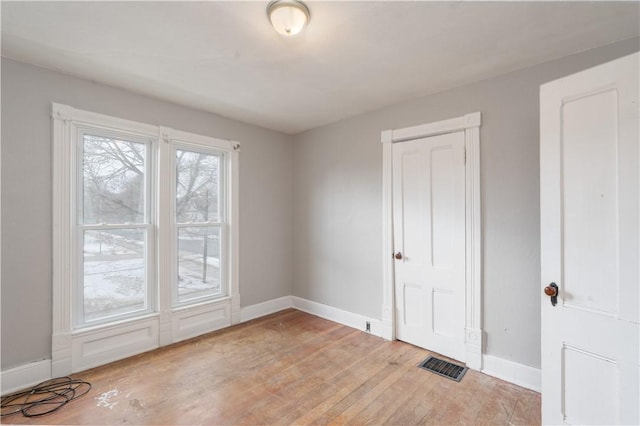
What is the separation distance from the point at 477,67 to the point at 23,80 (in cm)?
367

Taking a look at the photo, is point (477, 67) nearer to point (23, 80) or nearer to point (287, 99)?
point (287, 99)

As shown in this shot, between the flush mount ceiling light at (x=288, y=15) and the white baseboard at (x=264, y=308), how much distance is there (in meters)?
3.22

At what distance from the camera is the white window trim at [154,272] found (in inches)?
97.7

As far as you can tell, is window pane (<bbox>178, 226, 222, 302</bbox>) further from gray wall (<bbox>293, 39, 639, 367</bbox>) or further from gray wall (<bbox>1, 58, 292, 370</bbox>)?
gray wall (<bbox>293, 39, 639, 367</bbox>)

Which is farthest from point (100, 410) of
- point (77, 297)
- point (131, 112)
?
point (131, 112)

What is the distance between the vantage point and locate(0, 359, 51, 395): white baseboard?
7.35ft

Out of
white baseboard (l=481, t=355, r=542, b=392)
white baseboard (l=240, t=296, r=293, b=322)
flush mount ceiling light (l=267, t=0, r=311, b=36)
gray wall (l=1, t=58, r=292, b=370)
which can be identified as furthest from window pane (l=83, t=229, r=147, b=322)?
white baseboard (l=481, t=355, r=542, b=392)

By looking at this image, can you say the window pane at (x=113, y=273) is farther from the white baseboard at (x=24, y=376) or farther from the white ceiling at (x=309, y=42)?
the white ceiling at (x=309, y=42)

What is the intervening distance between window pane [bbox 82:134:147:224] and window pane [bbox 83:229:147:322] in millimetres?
168

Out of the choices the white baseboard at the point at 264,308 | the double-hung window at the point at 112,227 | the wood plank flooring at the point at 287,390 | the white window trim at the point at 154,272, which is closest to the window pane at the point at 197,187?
the white window trim at the point at 154,272

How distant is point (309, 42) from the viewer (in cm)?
205

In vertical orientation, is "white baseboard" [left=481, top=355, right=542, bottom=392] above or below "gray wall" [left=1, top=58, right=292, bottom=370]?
below

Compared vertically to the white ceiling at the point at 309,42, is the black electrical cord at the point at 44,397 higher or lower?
lower

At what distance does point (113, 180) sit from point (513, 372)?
3994 mm
